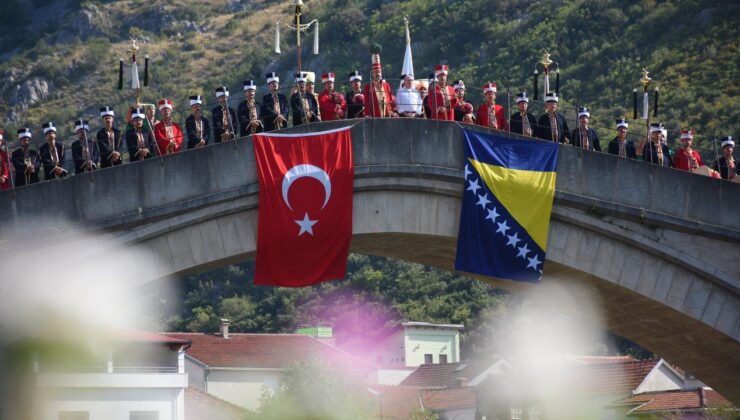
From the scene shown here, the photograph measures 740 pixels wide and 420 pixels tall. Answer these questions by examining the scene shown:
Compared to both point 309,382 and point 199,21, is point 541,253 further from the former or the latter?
point 199,21

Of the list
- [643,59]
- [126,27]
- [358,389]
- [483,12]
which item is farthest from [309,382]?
[126,27]

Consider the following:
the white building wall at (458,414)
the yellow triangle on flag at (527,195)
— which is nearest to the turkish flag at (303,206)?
the yellow triangle on flag at (527,195)

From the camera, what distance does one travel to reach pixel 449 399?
5831 cm

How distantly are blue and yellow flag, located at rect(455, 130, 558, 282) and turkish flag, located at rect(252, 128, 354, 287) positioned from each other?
7.47 ft

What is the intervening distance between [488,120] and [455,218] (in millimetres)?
2109

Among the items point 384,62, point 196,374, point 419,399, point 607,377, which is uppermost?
point 384,62

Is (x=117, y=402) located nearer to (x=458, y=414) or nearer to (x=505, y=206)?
(x=458, y=414)

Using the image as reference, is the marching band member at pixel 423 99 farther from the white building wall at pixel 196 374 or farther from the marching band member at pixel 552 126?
the white building wall at pixel 196 374

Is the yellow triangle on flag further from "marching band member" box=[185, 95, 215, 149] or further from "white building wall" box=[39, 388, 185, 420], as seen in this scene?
"white building wall" box=[39, 388, 185, 420]

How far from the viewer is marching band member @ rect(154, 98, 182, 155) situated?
79.0ft

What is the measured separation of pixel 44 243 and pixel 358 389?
Answer: 3495 centimetres

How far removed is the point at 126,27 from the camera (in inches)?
4911

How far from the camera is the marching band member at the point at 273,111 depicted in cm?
2439

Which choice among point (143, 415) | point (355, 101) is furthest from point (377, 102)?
point (143, 415)
